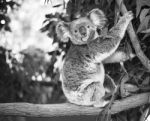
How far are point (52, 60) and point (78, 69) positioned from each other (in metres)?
1.02

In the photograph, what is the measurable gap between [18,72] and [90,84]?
232 cm

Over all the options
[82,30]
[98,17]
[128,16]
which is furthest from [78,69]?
[128,16]

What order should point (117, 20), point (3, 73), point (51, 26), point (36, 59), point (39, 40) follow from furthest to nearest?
point (39, 40)
point (36, 59)
point (3, 73)
point (51, 26)
point (117, 20)

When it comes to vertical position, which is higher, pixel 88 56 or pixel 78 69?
pixel 88 56

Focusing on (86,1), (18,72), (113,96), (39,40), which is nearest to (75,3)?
(86,1)

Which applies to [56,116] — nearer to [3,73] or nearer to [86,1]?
[86,1]

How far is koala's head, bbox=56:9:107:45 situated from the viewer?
16.3ft

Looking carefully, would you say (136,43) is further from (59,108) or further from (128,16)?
(59,108)

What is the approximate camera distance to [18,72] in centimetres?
686

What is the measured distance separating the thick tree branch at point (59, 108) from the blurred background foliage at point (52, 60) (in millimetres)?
234

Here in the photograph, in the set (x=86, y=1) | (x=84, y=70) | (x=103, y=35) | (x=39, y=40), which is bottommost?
(x=39, y=40)

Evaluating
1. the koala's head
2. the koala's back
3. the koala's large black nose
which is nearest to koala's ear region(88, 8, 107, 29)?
the koala's head

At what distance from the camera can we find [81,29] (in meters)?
5.05

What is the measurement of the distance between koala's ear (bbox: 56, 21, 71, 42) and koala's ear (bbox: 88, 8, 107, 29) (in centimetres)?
33
